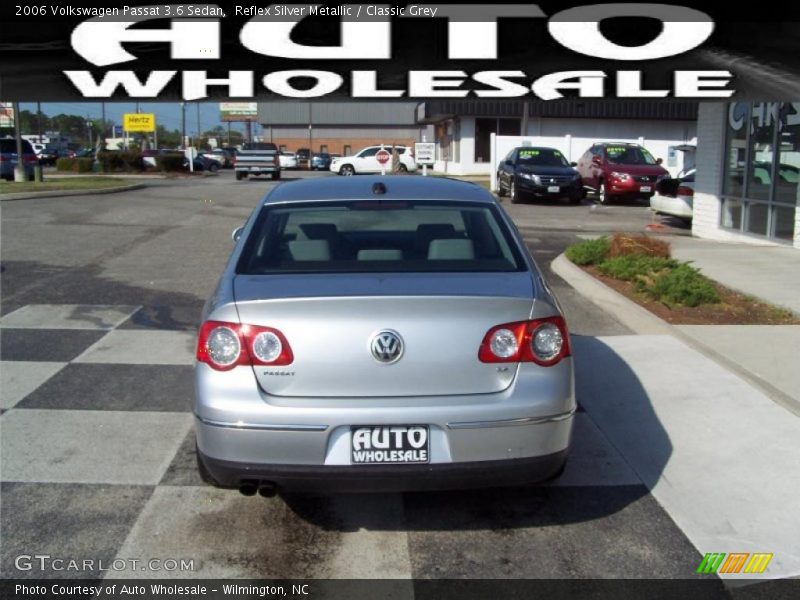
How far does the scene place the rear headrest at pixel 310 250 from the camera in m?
4.36

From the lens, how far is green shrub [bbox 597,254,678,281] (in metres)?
9.69

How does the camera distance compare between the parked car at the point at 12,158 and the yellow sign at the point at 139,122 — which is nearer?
the parked car at the point at 12,158

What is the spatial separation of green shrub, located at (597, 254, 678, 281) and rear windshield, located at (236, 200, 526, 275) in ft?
17.3

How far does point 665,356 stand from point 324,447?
4243mm

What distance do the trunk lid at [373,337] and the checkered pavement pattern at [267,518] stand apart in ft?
2.66

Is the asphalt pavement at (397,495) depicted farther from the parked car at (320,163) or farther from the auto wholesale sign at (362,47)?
the parked car at (320,163)

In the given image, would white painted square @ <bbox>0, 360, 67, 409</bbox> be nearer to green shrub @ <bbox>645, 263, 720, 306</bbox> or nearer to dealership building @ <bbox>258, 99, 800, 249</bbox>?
green shrub @ <bbox>645, 263, 720, 306</bbox>

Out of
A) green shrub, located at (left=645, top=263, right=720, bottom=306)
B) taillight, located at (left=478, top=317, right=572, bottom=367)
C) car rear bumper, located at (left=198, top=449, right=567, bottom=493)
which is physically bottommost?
green shrub, located at (left=645, top=263, right=720, bottom=306)

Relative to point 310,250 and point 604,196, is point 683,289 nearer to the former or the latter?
point 310,250

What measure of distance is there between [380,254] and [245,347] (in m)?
1.05

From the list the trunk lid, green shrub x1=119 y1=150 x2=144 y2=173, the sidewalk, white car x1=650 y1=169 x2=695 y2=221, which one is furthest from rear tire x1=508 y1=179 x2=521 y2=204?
green shrub x1=119 y1=150 x2=144 y2=173

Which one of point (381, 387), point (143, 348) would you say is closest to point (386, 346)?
point (381, 387)

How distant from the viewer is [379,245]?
4652 mm

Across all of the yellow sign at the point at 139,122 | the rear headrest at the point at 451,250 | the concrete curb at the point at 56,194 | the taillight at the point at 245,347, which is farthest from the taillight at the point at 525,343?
the yellow sign at the point at 139,122
